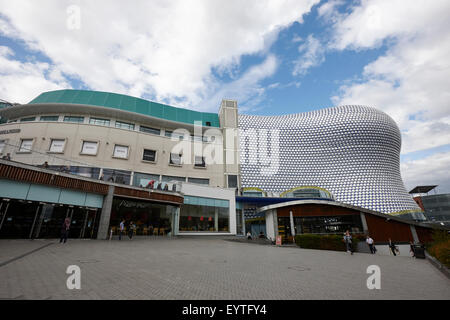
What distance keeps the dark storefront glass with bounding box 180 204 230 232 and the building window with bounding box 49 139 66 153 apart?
20658mm

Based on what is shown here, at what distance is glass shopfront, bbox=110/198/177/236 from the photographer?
22031mm

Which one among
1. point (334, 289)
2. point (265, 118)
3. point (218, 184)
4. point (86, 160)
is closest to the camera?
point (334, 289)

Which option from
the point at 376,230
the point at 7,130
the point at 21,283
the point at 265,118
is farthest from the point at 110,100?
the point at 265,118

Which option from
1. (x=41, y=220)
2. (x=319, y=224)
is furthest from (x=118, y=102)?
(x=319, y=224)

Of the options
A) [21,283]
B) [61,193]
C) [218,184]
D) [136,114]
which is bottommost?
[21,283]

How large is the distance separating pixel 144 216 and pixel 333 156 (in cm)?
7631

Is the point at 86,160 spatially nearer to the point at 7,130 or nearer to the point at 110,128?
the point at 110,128

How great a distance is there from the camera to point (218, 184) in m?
38.0

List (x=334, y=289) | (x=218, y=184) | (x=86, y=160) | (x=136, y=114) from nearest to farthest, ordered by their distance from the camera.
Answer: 1. (x=334, y=289)
2. (x=86, y=160)
3. (x=136, y=114)
4. (x=218, y=184)

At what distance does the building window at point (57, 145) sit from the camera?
30.1 m

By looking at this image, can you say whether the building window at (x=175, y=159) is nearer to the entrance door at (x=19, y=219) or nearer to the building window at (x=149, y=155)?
the building window at (x=149, y=155)

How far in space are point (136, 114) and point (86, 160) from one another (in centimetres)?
1074

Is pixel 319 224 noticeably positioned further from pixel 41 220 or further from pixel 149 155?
pixel 41 220

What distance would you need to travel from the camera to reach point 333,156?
79.5 m
